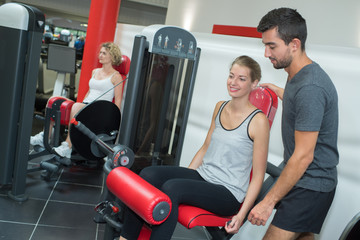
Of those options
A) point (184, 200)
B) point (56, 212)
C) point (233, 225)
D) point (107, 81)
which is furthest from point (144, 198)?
point (107, 81)

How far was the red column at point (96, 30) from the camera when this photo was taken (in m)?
4.60

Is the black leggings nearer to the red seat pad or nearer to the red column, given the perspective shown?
the red seat pad

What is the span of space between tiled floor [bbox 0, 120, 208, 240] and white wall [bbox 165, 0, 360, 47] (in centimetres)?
304

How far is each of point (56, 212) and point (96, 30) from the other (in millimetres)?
2564

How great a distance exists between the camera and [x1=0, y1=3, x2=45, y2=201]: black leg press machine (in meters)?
2.63

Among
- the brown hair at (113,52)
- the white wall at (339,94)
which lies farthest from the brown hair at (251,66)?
the brown hair at (113,52)

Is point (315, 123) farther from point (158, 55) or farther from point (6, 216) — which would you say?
point (6, 216)

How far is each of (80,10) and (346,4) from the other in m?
11.4

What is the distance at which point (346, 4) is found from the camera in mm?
4488

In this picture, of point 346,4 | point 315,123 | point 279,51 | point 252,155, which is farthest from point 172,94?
point 346,4

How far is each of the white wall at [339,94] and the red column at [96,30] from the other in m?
1.74

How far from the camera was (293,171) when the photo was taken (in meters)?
1.53

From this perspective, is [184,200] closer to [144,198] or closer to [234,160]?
[144,198]

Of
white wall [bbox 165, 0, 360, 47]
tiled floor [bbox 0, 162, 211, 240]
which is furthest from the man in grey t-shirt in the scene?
white wall [bbox 165, 0, 360, 47]
